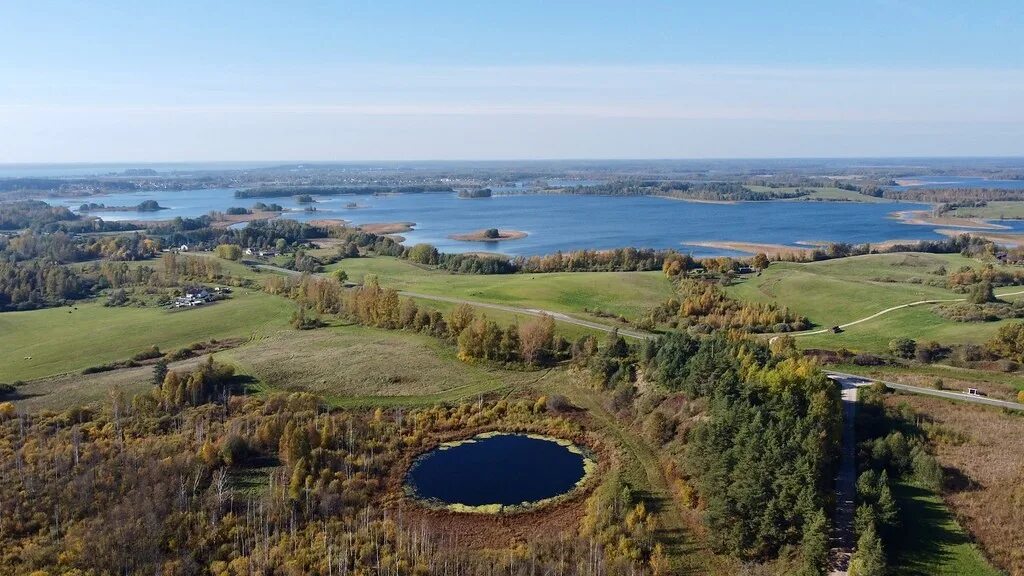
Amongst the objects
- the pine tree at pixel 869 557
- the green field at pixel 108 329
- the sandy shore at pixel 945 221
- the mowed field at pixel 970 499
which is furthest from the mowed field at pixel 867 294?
the sandy shore at pixel 945 221

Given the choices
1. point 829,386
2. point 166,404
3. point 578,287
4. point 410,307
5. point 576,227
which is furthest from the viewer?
point 576,227

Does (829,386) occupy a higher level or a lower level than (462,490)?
higher

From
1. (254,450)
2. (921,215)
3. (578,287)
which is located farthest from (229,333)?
(921,215)

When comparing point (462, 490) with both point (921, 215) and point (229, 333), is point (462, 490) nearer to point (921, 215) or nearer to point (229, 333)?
point (229, 333)

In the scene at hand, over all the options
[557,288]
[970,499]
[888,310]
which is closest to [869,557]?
[970,499]

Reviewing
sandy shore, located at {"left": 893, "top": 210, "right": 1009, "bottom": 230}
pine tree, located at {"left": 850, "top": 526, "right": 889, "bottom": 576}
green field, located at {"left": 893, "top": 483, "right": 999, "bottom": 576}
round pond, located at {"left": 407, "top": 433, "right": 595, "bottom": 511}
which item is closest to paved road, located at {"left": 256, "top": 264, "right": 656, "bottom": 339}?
round pond, located at {"left": 407, "top": 433, "right": 595, "bottom": 511}
